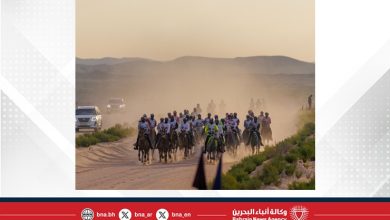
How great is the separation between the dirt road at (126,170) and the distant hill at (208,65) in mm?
1976

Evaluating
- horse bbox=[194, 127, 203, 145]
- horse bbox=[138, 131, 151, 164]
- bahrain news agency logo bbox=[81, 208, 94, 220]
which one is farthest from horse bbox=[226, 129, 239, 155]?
bahrain news agency logo bbox=[81, 208, 94, 220]

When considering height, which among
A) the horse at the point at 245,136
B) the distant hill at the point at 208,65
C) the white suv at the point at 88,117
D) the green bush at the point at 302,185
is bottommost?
the green bush at the point at 302,185

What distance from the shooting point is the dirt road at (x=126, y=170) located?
88.1ft

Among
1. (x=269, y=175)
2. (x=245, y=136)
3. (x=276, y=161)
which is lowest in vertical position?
(x=269, y=175)

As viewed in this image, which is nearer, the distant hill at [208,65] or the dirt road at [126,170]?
the dirt road at [126,170]

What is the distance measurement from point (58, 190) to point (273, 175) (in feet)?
17.5

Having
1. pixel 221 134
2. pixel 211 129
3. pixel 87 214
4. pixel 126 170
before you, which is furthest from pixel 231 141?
pixel 87 214

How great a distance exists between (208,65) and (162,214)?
27.8 feet

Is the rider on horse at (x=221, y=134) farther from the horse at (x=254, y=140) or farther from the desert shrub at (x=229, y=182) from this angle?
the desert shrub at (x=229, y=182)

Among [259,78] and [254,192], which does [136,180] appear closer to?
[254,192]

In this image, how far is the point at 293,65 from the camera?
3083cm

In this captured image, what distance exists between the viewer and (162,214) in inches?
949

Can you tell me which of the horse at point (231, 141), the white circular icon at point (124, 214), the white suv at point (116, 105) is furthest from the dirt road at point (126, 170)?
the white circular icon at point (124, 214)

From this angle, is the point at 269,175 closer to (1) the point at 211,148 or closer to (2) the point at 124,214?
(1) the point at 211,148
